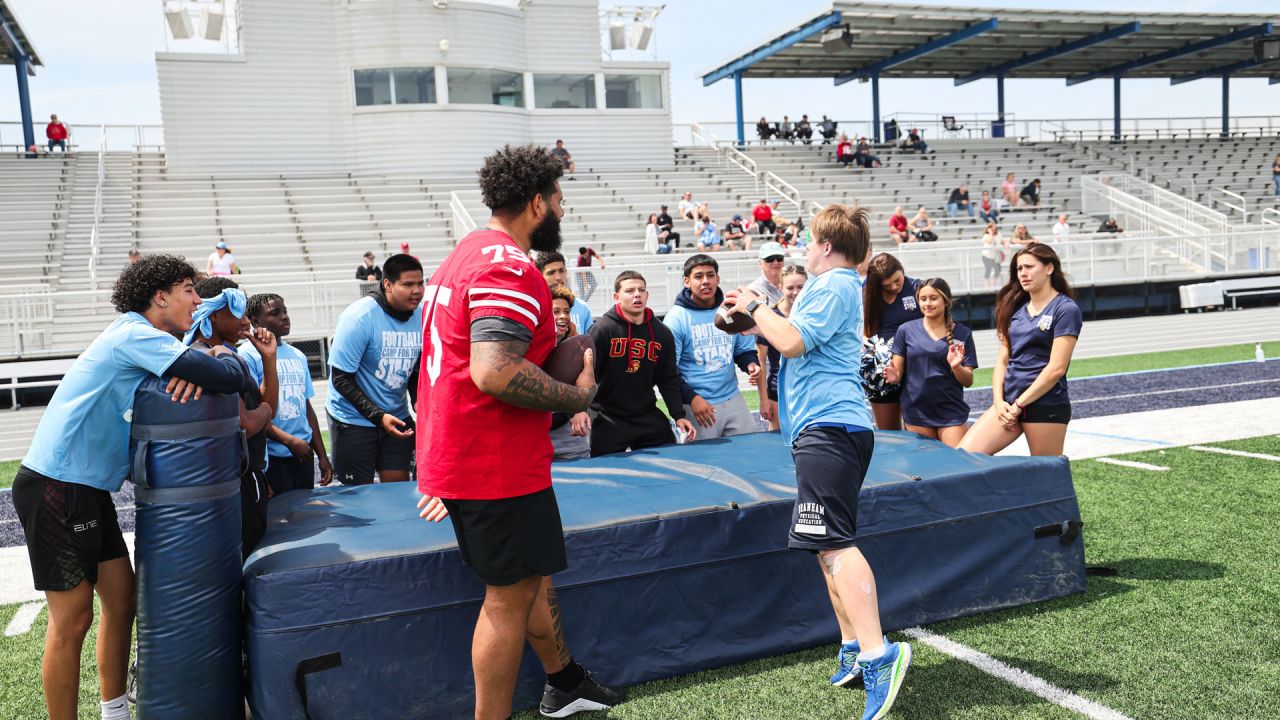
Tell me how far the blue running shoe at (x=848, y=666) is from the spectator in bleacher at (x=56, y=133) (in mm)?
29685

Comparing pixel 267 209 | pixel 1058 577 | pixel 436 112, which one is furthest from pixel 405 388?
pixel 436 112

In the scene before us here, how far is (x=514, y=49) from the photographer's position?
1127 inches

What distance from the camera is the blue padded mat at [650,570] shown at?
3553 millimetres

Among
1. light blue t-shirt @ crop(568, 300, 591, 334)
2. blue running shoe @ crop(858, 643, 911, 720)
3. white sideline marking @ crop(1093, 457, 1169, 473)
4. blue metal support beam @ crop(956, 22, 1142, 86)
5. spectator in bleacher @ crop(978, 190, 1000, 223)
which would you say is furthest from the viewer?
blue metal support beam @ crop(956, 22, 1142, 86)

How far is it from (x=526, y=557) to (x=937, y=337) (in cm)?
368

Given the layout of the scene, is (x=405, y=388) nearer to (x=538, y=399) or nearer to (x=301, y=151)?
(x=538, y=399)

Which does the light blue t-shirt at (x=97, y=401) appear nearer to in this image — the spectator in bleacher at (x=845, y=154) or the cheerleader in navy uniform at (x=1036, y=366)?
the cheerleader in navy uniform at (x=1036, y=366)

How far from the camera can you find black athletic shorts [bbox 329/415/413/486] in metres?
5.51

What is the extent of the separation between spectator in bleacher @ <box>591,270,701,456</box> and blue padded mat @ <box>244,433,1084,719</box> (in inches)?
18.9

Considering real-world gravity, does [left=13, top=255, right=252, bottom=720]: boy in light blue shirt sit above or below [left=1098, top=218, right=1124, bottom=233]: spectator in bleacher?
below

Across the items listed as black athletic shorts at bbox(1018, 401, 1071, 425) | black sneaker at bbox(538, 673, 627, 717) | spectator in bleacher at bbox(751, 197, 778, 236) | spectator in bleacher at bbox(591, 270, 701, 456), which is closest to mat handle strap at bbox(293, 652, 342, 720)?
black sneaker at bbox(538, 673, 627, 717)

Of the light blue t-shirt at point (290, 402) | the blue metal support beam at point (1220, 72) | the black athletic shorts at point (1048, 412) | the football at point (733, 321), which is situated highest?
the blue metal support beam at point (1220, 72)

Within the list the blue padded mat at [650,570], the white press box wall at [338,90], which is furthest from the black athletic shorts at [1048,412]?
the white press box wall at [338,90]

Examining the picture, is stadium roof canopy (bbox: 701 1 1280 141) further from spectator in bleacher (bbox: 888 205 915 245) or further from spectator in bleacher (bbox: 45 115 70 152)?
spectator in bleacher (bbox: 45 115 70 152)
